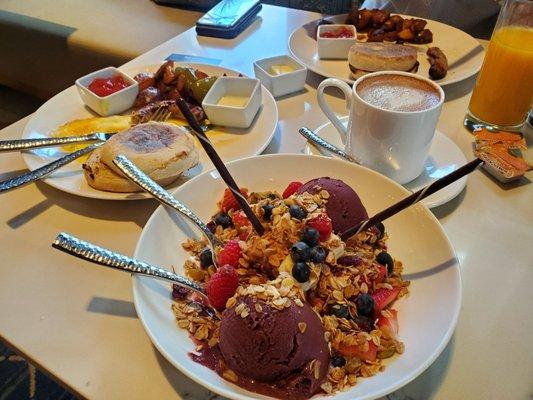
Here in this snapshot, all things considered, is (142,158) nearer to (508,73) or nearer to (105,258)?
(105,258)

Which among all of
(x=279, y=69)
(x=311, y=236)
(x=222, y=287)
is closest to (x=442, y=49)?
(x=279, y=69)

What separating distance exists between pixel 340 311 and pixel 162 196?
469 mm

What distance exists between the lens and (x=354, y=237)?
963 millimetres

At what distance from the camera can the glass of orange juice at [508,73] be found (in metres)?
1.32

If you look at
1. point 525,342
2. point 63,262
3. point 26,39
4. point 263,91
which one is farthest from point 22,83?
point 525,342

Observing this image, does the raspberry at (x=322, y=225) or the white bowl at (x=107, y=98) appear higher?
the raspberry at (x=322, y=225)

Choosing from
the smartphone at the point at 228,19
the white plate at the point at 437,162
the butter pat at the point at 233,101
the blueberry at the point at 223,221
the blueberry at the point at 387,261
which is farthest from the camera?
the smartphone at the point at 228,19

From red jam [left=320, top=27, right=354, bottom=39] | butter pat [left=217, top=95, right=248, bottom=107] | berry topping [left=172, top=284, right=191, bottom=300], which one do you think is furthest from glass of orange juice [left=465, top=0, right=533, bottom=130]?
berry topping [left=172, top=284, right=191, bottom=300]

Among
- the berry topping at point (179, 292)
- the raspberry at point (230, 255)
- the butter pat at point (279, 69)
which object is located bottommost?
the berry topping at point (179, 292)

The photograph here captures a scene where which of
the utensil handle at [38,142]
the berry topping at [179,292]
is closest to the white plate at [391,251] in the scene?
the berry topping at [179,292]

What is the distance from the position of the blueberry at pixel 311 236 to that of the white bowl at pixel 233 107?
698 mm

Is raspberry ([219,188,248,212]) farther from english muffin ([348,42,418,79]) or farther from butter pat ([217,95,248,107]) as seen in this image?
english muffin ([348,42,418,79])

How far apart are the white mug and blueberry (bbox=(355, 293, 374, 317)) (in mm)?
470

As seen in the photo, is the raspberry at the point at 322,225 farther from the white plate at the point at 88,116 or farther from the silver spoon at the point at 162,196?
the white plate at the point at 88,116
